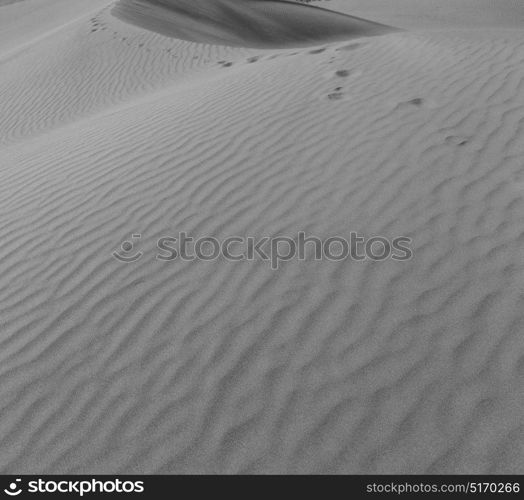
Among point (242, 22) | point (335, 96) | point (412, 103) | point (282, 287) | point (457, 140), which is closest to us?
point (282, 287)

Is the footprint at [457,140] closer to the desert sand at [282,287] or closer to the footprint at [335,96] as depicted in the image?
the desert sand at [282,287]

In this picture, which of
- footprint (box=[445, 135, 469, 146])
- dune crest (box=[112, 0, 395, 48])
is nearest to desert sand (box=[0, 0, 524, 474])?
footprint (box=[445, 135, 469, 146])

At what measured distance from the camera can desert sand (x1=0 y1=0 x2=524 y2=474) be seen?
2.60 m

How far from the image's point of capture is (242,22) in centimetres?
1455

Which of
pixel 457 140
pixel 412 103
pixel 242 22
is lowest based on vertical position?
pixel 457 140

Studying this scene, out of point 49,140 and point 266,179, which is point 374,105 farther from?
point 49,140

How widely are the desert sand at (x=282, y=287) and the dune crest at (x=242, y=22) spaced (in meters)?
6.88

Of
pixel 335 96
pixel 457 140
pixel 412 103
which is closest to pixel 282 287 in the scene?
pixel 457 140

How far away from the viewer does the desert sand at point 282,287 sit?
102 inches

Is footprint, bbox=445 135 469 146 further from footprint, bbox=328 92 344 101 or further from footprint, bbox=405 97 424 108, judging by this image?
footprint, bbox=328 92 344 101

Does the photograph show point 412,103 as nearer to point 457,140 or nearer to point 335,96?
point 335,96

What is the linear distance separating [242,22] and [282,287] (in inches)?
505

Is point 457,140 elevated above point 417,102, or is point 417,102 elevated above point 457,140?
point 417,102

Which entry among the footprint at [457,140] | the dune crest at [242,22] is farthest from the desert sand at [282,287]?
the dune crest at [242,22]
